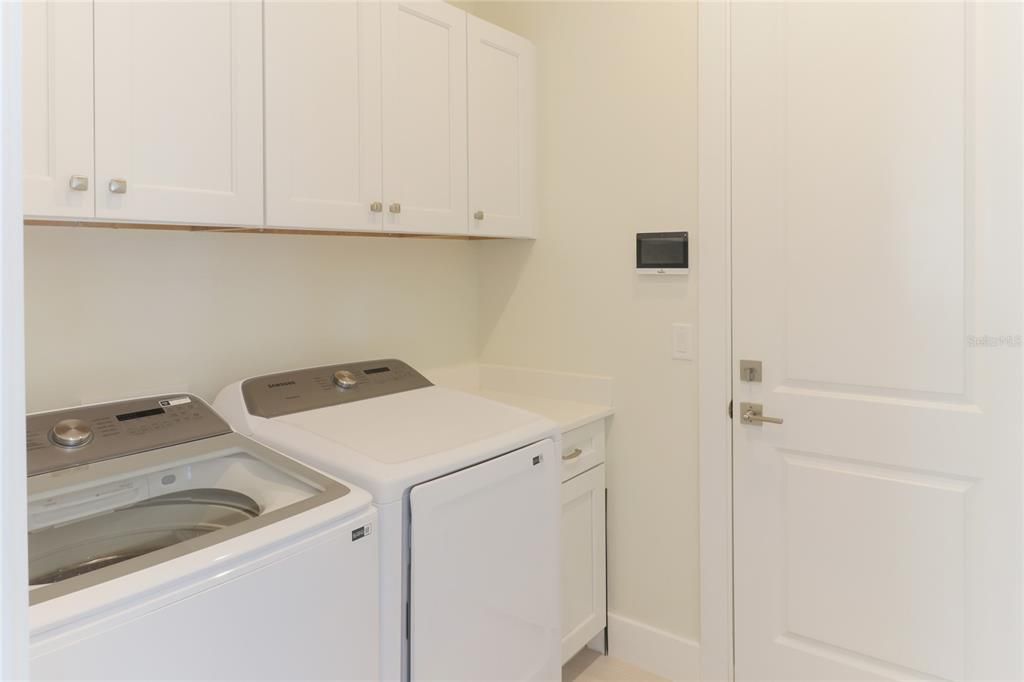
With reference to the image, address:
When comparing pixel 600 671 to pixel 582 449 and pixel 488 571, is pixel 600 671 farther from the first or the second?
pixel 488 571

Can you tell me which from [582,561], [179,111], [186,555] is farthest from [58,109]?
[582,561]

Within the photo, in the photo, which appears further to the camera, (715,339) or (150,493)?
(715,339)

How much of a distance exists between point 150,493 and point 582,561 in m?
1.33

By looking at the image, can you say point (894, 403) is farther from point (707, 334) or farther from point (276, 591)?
point (276, 591)

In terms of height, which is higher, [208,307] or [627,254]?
[627,254]

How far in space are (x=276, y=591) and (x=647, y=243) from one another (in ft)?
5.01

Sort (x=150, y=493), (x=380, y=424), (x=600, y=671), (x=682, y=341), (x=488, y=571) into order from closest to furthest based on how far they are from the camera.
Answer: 1. (x=150, y=493)
2. (x=488, y=571)
3. (x=380, y=424)
4. (x=682, y=341)
5. (x=600, y=671)

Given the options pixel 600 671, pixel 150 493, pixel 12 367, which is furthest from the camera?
pixel 600 671

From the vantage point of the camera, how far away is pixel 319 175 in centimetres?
161

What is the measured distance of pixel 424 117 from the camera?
188cm

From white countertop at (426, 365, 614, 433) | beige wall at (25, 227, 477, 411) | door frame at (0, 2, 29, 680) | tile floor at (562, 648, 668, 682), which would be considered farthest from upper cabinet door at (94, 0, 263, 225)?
tile floor at (562, 648, 668, 682)

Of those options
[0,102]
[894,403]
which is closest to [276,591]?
[0,102]

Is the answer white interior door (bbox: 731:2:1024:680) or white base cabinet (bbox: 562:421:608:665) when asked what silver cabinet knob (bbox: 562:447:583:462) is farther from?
white interior door (bbox: 731:2:1024:680)

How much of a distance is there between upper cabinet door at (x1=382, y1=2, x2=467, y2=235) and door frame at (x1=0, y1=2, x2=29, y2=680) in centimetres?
141
